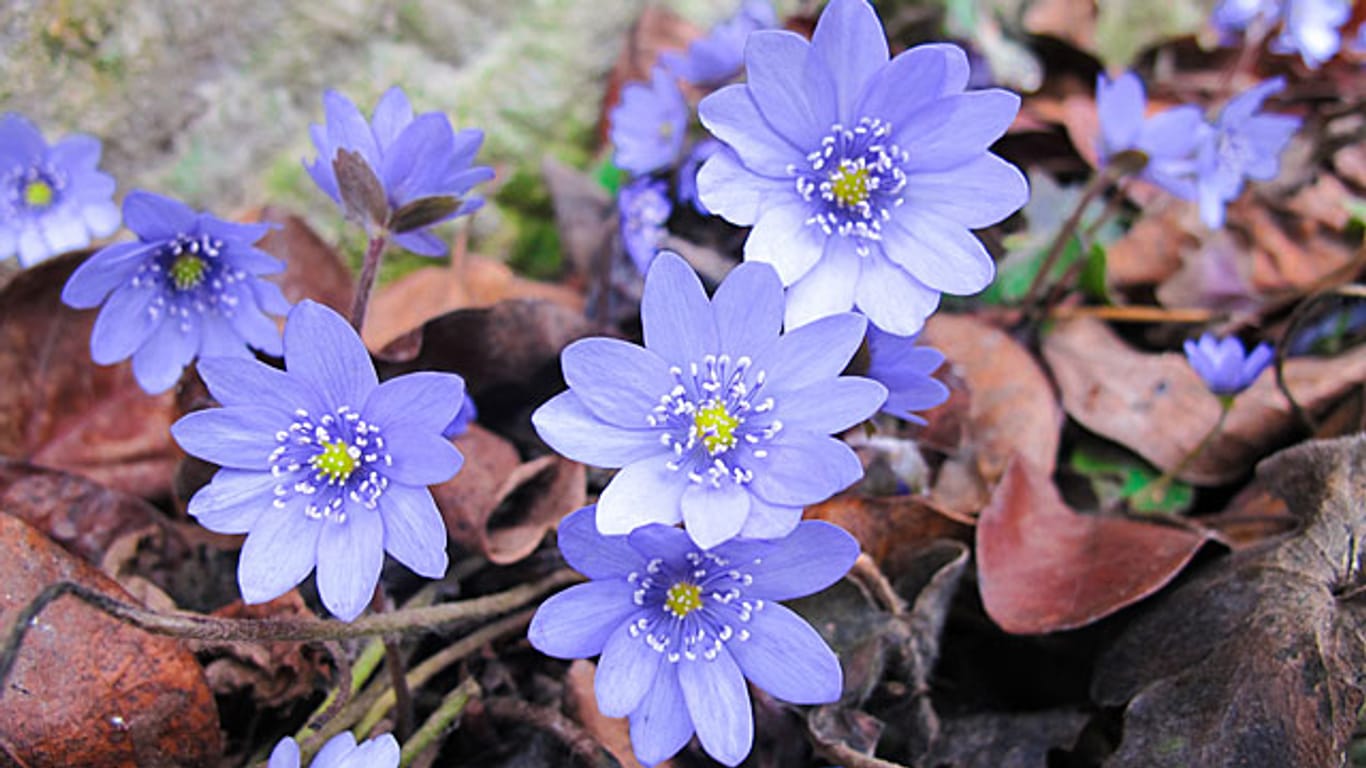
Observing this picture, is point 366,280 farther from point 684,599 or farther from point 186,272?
point 684,599

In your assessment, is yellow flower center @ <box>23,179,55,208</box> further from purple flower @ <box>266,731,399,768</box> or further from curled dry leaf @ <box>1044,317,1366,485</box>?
curled dry leaf @ <box>1044,317,1366,485</box>

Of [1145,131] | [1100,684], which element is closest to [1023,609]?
[1100,684]

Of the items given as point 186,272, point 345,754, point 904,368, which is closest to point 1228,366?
point 904,368

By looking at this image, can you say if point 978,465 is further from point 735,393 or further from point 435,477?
point 435,477

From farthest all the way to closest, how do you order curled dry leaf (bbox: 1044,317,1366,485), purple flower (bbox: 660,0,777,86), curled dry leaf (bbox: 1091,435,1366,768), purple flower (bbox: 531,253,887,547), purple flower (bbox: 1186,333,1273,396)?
1. purple flower (bbox: 660,0,777,86)
2. curled dry leaf (bbox: 1044,317,1366,485)
3. purple flower (bbox: 1186,333,1273,396)
4. curled dry leaf (bbox: 1091,435,1366,768)
5. purple flower (bbox: 531,253,887,547)

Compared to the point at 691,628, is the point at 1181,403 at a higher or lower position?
lower

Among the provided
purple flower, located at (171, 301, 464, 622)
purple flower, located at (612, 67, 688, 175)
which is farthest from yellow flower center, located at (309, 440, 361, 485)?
purple flower, located at (612, 67, 688, 175)
